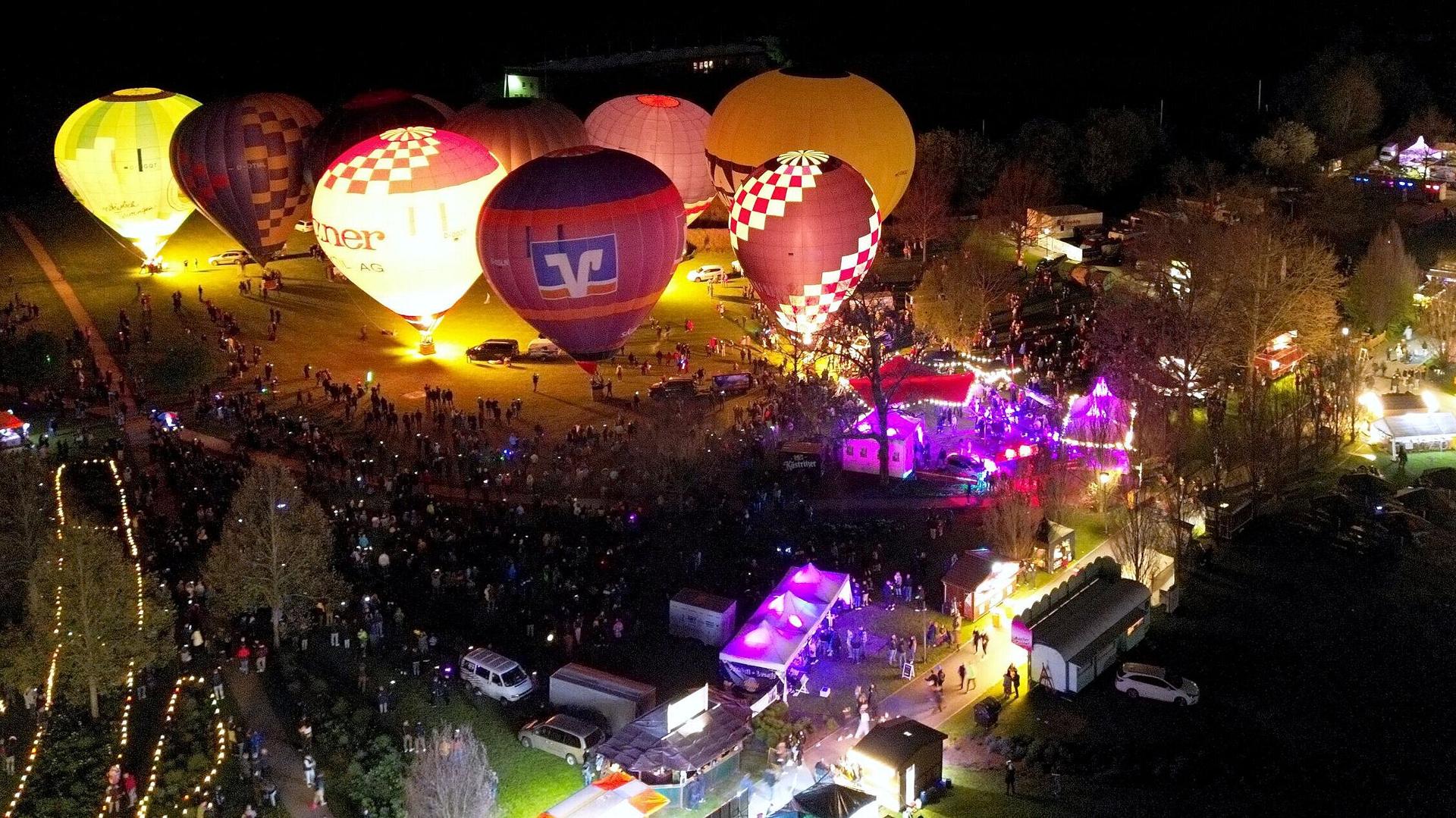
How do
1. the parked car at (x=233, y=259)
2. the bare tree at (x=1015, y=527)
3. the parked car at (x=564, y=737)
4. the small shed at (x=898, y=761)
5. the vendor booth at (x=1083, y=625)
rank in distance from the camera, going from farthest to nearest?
the parked car at (x=233, y=259)
the bare tree at (x=1015, y=527)
the vendor booth at (x=1083, y=625)
the parked car at (x=564, y=737)
the small shed at (x=898, y=761)

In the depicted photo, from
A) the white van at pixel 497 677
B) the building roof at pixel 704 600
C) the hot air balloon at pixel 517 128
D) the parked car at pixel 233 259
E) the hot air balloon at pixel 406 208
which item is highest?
the hot air balloon at pixel 517 128

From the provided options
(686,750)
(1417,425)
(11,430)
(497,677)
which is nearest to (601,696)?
(497,677)

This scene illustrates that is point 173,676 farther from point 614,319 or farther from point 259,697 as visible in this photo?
point 614,319

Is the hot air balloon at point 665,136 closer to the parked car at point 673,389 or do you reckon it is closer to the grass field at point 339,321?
the grass field at point 339,321

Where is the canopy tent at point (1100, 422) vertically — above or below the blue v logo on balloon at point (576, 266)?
below

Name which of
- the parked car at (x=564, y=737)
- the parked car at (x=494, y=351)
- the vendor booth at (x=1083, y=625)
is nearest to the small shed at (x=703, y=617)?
the parked car at (x=564, y=737)

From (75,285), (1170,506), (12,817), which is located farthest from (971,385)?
(75,285)

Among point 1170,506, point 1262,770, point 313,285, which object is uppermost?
point 313,285
